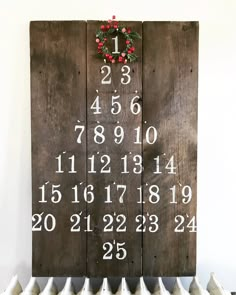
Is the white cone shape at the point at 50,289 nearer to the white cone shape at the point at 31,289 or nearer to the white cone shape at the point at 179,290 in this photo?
the white cone shape at the point at 31,289

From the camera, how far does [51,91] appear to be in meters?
1.21

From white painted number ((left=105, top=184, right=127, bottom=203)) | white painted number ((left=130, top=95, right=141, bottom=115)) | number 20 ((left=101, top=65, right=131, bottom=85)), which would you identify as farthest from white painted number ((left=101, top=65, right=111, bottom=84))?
white painted number ((left=105, top=184, right=127, bottom=203))

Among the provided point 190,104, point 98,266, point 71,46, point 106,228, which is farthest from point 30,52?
point 98,266

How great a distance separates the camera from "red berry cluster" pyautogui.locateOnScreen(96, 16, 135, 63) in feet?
3.86

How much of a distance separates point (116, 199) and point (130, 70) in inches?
21.4

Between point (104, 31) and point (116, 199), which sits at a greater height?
point (104, 31)

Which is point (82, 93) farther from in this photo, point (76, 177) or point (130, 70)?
point (76, 177)

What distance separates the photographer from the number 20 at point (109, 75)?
1202mm
